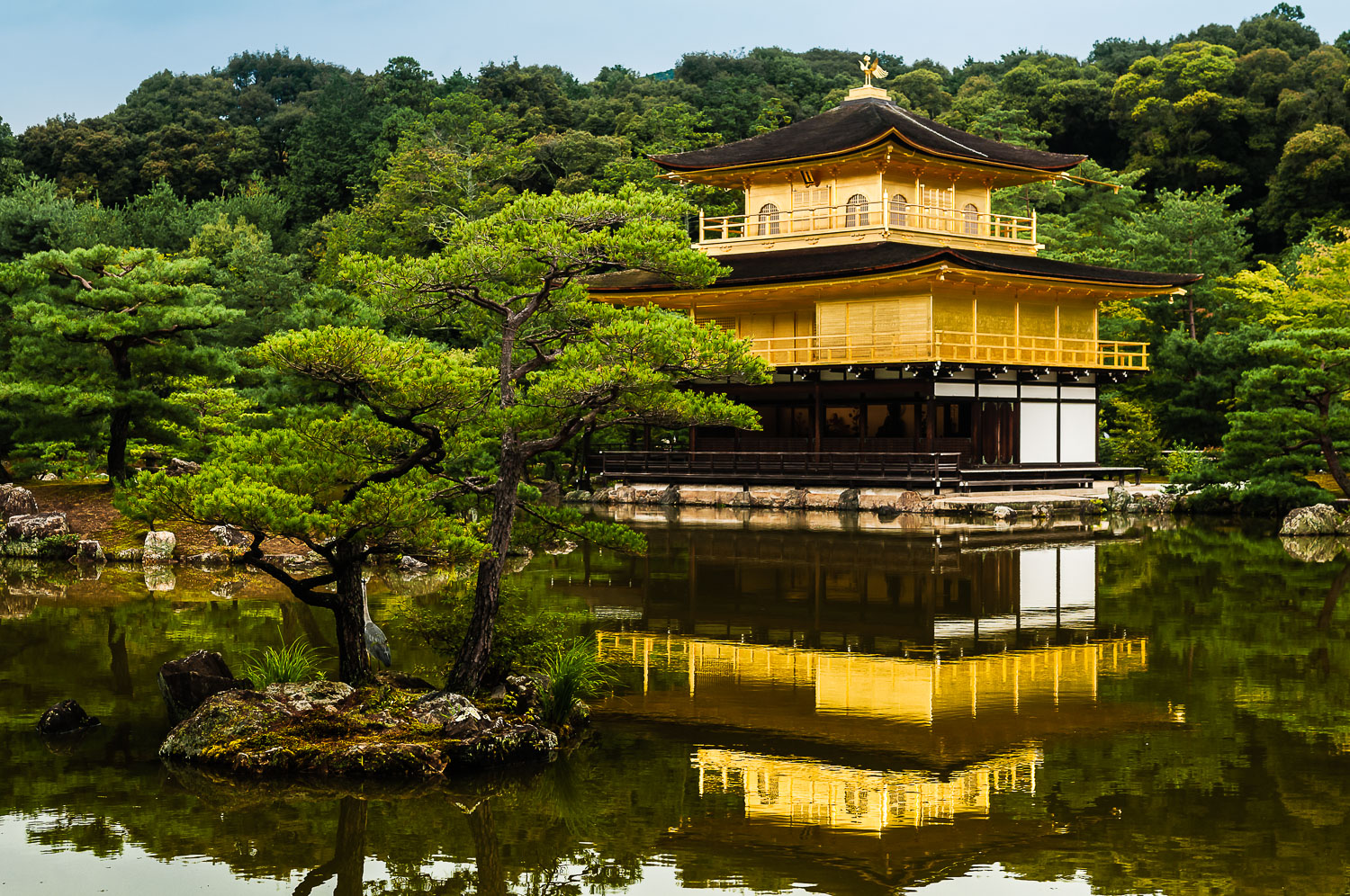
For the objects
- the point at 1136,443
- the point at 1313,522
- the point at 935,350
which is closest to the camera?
the point at 1313,522

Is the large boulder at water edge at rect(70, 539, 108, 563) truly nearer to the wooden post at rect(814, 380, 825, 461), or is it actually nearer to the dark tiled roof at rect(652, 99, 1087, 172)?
the wooden post at rect(814, 380, 825, 461)

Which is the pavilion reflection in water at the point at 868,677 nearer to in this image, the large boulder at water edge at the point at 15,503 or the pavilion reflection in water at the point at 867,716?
the pavilion reflection in water at the point at 867,716

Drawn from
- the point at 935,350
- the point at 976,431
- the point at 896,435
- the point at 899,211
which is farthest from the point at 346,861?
the point at 899,211

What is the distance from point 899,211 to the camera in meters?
37.3

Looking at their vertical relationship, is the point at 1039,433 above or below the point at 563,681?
above

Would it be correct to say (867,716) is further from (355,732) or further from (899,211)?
(899,211)

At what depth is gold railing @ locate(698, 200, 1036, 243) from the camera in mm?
36969

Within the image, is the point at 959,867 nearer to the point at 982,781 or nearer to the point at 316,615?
the point at 982,781

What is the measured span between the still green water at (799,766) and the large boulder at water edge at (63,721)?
0.20m

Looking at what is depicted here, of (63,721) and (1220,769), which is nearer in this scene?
(1220,769)

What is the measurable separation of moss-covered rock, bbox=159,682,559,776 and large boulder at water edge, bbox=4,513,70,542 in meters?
15.6

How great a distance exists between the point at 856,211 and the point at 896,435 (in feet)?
22.9

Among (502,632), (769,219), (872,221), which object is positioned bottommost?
(502,632)

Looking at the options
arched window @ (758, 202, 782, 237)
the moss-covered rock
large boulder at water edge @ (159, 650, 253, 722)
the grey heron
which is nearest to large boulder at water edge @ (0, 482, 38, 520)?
the grey heron
